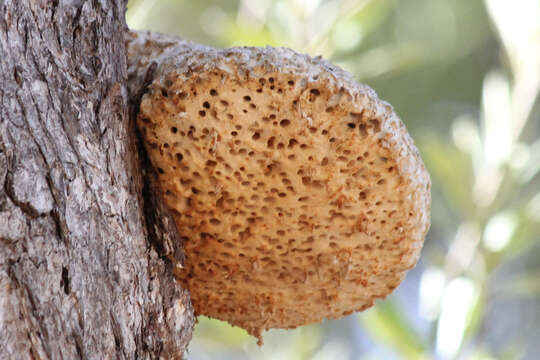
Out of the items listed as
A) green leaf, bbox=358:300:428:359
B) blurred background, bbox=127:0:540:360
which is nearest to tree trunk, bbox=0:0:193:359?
blurred background, bbox=127:0:540:360

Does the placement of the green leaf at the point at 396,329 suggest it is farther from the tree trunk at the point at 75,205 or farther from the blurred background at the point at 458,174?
the tree trunk at the point at 75,205

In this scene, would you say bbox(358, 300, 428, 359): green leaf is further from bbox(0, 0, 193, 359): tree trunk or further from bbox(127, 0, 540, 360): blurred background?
bbox(0, 0, 193, 359): tree trunk

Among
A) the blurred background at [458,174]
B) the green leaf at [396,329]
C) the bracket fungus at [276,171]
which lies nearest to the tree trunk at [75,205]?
the bracket fungus at [276,171]

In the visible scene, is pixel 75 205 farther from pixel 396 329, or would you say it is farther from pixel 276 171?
pixel 396 329

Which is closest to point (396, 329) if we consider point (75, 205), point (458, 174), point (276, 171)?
point (458, 174)

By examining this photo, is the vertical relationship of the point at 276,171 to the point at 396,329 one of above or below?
below
